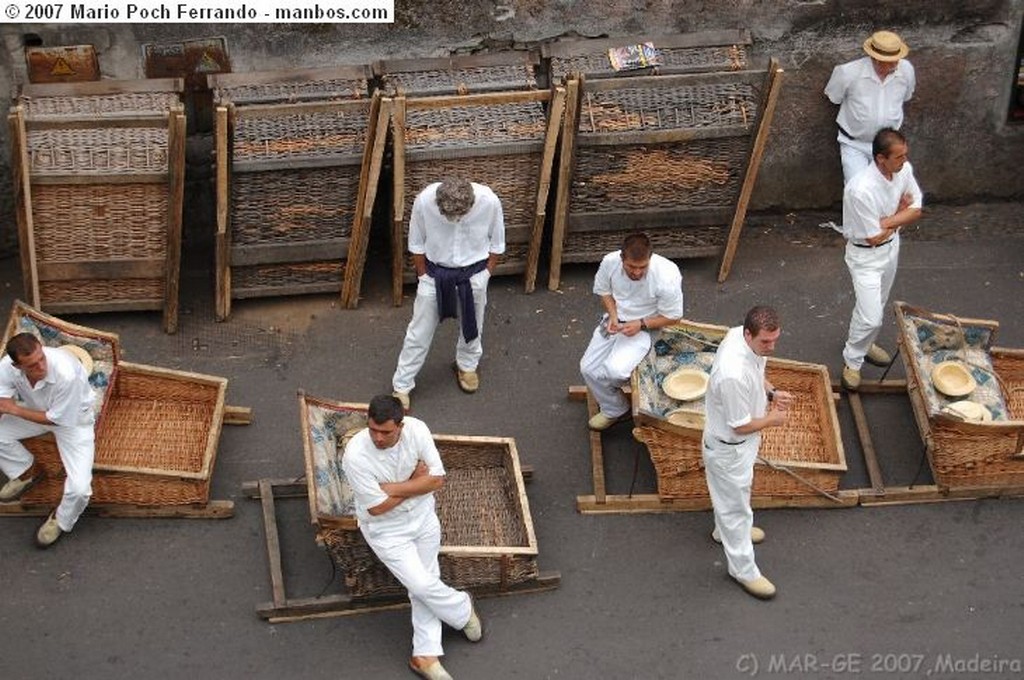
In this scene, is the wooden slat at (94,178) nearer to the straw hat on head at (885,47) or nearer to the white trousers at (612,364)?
the white trousers at (612,364)

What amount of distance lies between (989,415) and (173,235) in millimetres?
5429

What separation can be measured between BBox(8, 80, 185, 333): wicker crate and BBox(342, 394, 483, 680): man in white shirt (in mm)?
2996

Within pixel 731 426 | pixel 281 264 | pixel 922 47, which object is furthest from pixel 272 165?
pixel 922 47

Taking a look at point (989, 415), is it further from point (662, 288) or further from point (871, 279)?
point (662, 288)

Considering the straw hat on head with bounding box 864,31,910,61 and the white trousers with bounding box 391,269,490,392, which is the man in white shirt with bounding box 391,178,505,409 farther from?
the straw hat on head with bounding box 864,31,910,61

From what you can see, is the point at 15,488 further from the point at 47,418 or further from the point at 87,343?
the point at 87,343

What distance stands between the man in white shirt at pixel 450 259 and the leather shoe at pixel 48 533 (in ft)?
7.30

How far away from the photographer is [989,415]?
9.78m

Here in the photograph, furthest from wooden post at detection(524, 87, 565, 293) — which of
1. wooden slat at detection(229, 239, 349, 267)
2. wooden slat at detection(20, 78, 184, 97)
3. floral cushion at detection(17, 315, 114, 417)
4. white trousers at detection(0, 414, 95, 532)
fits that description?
white trousers at detection(0, 414, 95, 532)

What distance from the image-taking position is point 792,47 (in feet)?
37.3

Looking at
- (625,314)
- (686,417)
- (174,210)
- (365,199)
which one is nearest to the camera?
(686,417)

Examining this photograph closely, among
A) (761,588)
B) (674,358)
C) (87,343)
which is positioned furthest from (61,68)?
(761,588)

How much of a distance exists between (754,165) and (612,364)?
215cm

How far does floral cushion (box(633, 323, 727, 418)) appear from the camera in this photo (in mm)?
9703
